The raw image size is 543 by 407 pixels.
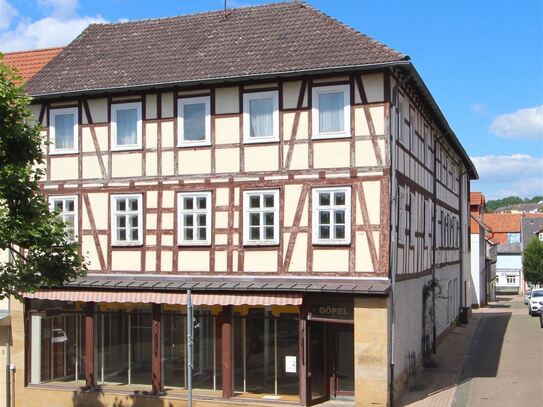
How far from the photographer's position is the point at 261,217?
66.1 ft

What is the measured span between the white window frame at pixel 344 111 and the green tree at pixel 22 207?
6.49m

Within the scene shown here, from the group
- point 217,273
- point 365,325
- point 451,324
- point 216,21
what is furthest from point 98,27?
point 451,324

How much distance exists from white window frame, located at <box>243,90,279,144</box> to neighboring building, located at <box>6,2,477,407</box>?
61mm

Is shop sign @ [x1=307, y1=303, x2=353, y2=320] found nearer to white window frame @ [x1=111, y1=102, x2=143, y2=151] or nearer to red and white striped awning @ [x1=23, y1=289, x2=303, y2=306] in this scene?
red and white striped awning @ [x1=23, y1=289, x2=303, y2=306]

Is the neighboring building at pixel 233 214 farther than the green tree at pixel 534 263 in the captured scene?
No

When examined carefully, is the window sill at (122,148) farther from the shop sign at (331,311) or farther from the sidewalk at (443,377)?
the sidewalk at (443,377)

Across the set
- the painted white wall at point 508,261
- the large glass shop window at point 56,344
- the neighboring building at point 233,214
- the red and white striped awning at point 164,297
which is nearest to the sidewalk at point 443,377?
the neighboring building at point 233,214

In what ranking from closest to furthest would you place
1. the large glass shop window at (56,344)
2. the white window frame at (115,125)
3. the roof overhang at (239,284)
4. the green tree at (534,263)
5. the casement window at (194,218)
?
1. the roof overhang at (239,284)
2. the casement window at (194,218)
3. the white window frame at (115,125)
4. the large glass shop window at (56,344)
5. the green tree at (534,263)

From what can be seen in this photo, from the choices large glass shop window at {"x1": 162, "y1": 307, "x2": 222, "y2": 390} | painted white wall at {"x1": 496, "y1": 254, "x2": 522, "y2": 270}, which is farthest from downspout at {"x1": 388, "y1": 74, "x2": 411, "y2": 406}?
painted white wall at {"x1": 496, "y1": 254, "x2": 522, "y2": 270}

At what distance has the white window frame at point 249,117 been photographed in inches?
789

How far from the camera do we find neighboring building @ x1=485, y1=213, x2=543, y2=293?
9858 centimetres

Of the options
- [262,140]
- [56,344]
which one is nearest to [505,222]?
[56,344]

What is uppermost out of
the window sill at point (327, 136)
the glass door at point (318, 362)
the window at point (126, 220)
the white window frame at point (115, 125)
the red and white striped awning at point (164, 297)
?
the white window frame at point (115, 125)

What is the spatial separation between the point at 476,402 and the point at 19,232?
11.9 metres
